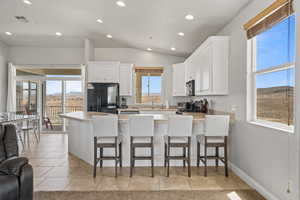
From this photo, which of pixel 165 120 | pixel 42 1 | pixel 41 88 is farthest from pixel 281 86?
pixel 41 88

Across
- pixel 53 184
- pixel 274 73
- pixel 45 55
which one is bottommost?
pixel 53 184

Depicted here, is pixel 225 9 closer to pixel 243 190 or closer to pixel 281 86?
pixel 281 86

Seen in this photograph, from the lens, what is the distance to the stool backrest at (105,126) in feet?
10.4

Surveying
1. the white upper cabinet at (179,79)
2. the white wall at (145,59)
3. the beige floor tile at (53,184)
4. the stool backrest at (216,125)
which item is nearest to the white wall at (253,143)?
the stool backrest at (216,125)

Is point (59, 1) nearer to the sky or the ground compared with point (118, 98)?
nearer to the sky

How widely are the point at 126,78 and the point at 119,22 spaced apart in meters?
2.17

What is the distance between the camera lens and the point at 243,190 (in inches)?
110

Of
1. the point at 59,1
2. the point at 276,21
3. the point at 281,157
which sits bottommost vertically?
the point at 281,157

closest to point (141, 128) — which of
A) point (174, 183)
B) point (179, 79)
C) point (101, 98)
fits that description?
point (174, 183)

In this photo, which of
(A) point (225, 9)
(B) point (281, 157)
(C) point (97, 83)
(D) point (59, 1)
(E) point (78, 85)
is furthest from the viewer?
(E) point (78, 85)

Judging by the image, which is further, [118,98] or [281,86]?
[118,98]

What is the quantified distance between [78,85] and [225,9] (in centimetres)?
566

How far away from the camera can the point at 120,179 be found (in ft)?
10.4

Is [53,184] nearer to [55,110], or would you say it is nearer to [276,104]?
[276,104]
